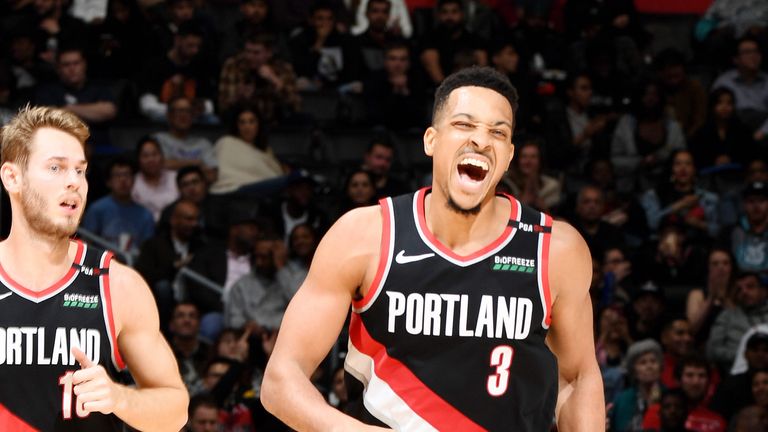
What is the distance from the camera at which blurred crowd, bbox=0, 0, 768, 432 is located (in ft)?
33.1

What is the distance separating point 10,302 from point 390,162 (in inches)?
295

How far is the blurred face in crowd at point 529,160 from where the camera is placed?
38.2 ft

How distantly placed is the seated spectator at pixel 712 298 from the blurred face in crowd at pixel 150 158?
433 centimetres

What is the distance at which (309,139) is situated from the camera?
12570 millimetres

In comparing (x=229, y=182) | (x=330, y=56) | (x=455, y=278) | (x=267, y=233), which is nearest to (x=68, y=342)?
(x=455, y=278)

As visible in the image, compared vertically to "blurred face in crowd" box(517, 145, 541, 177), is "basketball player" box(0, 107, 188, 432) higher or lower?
lower

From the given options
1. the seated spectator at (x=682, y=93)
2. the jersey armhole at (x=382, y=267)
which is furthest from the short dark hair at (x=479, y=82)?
the seated spectator at (x=682, y=93)

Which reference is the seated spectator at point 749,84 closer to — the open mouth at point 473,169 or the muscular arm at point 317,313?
the open mouth at point 473,169

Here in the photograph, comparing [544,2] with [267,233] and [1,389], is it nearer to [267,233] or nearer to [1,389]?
[267,233]

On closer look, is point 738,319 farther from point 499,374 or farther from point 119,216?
point 499,374

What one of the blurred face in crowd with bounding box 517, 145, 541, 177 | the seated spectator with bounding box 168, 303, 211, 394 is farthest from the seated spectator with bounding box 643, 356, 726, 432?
the seated spectator with bounding box 168, 303, 211, 394

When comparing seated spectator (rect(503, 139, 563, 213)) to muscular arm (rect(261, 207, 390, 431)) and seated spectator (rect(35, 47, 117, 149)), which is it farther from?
muscular arm (rect(261, 207, 390, 431))

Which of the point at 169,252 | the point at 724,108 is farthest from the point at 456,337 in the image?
the point at 724,108

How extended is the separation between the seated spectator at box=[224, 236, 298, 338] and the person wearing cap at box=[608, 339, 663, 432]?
2465 millimetres
